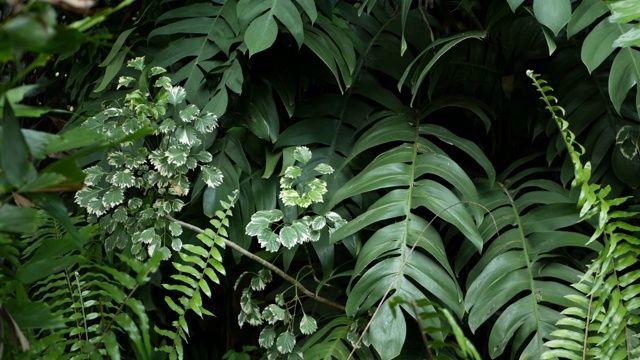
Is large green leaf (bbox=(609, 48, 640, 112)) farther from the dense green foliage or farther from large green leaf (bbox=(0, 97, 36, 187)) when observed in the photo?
large green leaf (bbox=(0, 97, 36, 187))

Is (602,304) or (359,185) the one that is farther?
(359,185)

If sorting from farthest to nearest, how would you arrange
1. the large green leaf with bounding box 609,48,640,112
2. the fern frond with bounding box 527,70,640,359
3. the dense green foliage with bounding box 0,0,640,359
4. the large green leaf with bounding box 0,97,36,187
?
the large green leaf with bounding box 609,48,640,112 → the dense green foliage with bounding box 0,0,640,359 → the fern frond with bounding box 527,70,640,359 → the large green leaf with bounding box 0,97,36,187

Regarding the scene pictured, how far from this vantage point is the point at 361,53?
170cm

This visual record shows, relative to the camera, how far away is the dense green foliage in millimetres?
1199

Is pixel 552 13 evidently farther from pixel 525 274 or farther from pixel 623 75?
pixel 525 274

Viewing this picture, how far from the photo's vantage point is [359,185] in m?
1.36

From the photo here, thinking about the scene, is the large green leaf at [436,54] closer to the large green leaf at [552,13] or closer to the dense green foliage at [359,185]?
the dense green foliage at [359,185]

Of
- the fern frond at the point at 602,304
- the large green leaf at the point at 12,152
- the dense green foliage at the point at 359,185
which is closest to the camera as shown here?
the large green leaf at the point at 12,152

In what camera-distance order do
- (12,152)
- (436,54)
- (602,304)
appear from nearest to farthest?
(12,152) → (602,304) → (436,54)

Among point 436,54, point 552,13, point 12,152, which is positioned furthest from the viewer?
point 436,54

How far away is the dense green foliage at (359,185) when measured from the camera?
1.20 metres

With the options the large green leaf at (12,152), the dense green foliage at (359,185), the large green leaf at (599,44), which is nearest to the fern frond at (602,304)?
the dense green foliage at (359,185)

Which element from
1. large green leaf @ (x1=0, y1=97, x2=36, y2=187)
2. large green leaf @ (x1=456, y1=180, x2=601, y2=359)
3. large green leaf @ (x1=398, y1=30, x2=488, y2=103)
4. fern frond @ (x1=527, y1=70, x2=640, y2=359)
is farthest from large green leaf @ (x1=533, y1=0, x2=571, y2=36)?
large green leaf @ (x1=0, y1=97, x2=36, y2=187)

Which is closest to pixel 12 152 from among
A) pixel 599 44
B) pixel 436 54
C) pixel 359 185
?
pixel 359 185
